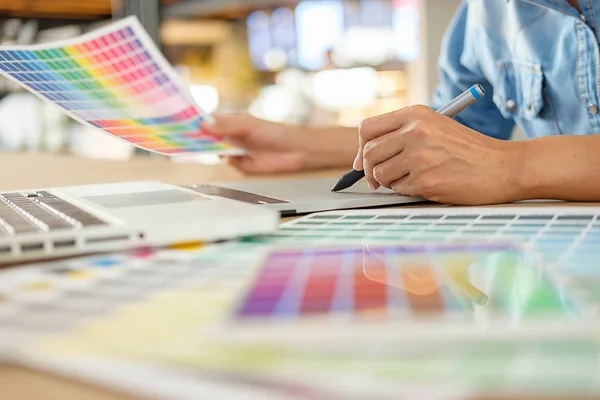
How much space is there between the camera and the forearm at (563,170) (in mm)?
630

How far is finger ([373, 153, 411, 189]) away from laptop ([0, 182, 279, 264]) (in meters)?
0.15

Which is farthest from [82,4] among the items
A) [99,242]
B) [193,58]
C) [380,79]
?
[99,242]

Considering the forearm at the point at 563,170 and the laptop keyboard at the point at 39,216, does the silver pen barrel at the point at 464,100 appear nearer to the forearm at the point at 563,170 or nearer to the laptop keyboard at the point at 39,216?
the forearm at the point at 563,170

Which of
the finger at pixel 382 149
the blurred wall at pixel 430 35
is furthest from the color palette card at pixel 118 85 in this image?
the blurred wall at pixel 430 35

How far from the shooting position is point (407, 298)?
0.33 meters

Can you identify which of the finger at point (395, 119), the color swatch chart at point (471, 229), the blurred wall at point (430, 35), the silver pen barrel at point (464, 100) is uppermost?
the blurred wall at point (430, 35)

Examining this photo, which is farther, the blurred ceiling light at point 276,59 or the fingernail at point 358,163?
the blurred ceiling light at point 276,59

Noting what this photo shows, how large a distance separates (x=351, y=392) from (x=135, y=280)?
19cm

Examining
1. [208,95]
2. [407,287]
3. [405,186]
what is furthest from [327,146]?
[208,95]

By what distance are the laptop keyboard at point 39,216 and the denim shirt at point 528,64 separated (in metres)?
0.62

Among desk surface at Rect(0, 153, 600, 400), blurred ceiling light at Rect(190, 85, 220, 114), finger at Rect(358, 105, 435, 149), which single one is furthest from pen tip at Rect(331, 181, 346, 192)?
blurred ceiling light at Rect(190, 85, 220, 114)

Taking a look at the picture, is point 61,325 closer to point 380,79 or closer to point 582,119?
point 582,119

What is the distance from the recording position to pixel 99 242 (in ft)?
1.49

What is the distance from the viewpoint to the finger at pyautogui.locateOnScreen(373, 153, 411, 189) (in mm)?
635
